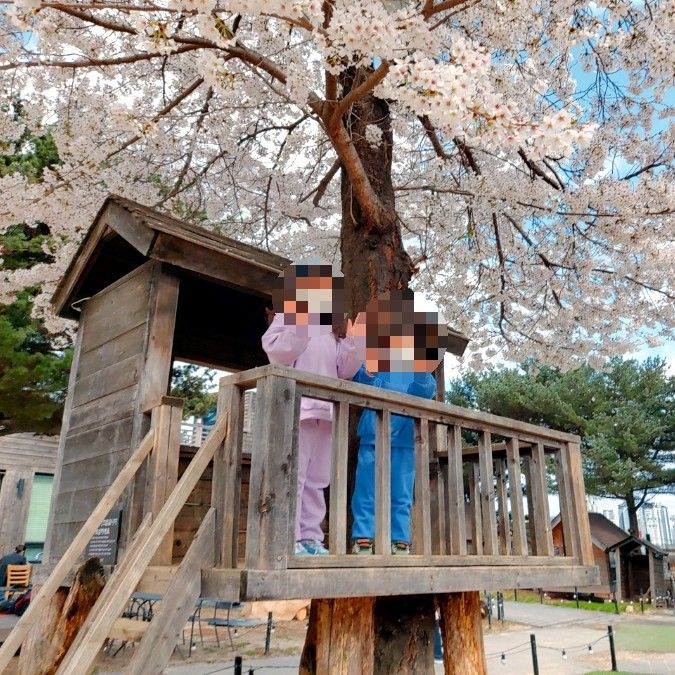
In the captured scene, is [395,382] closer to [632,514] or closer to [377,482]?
[377,482]

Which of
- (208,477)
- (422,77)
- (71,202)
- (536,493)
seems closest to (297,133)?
(71,202)

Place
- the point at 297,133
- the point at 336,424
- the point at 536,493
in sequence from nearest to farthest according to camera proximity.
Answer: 1. the point at 336,424
2. the point at 536,493
3. the point at 297,133

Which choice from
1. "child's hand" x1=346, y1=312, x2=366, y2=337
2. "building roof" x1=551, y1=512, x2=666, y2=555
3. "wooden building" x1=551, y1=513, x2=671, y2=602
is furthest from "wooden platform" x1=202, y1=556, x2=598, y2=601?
"wooden building" x1=551, y1=513, x2=671, y2=602

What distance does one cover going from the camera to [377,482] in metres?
3.12

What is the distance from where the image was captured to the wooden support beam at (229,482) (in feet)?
9.24

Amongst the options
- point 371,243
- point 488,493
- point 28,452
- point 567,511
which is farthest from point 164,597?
point 28,452

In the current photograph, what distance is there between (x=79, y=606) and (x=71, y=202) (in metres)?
5.42

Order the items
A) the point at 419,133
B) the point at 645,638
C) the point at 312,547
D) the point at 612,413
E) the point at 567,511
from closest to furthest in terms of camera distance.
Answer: the point at 312,547 → the point at 567,511 → the point at 419,133 → the point at 645,638 → the point at 612,413

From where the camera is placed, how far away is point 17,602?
37.1ft

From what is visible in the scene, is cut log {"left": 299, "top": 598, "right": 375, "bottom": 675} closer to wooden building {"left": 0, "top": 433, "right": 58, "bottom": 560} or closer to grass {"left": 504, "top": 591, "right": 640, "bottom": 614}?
wooden building {"left": 0, "top": 433, "right": 58, "bottom": 560}

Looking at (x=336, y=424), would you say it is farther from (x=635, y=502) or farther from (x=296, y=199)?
(x=635, y=502)

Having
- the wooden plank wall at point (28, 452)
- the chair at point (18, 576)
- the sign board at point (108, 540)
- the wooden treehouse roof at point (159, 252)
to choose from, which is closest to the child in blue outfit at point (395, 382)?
the wooden treehouse roof at point (159, 252)

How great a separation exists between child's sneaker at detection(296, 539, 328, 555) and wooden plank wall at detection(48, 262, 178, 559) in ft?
5.61

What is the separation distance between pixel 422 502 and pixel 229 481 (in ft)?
3.36
